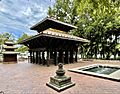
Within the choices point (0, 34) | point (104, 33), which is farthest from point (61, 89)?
point (0, 34)

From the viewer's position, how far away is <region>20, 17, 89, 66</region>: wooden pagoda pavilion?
37.8ft

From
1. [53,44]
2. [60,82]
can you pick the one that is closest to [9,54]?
[53,44]

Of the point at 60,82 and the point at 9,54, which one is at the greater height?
the point at 9,54

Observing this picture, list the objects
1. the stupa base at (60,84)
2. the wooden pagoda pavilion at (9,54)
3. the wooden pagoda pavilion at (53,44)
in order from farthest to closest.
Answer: the wooden pagoda pavilion at (9,54), the wooden pagoda pavilion at (53,44), the stupa base at (60,84)

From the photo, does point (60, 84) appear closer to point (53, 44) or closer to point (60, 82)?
point (60, 82)

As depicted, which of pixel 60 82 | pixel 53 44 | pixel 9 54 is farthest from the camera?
pixel 9 54

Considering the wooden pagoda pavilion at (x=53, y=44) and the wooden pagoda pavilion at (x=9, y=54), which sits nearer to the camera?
the wooden pagoda pavilion at (x=53, y=44)

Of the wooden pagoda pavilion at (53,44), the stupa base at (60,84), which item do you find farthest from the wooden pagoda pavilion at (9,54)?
the stupa base at (60,84)

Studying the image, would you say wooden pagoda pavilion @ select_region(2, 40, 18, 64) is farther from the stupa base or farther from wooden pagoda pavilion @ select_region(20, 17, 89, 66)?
the stupa base

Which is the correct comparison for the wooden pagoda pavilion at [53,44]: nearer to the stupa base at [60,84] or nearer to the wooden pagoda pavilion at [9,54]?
the wooden pagoda pavilion at [9,54]

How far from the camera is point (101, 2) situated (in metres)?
3.39

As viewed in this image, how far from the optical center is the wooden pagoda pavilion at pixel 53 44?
1152 centimetres

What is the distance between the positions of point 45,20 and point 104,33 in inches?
408

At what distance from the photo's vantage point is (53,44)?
12289 mm
